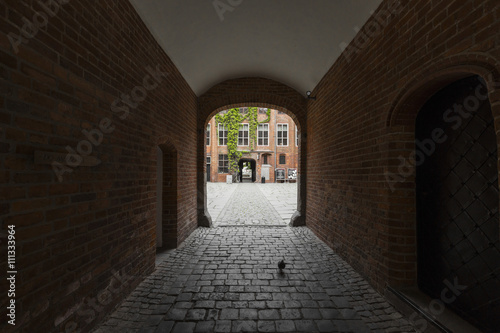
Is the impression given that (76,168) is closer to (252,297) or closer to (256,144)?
(252,297)

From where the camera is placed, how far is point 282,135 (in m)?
27.8

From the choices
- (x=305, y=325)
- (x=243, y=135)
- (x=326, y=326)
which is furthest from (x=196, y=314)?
(x=243, y=135)

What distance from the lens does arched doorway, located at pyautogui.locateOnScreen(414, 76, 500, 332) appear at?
2.00m

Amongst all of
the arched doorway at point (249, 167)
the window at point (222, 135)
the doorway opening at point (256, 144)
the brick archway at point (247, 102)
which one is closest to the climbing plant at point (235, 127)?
the doorway opening at point (256, 144)

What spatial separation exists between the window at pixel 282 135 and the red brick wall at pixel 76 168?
81.1 ft

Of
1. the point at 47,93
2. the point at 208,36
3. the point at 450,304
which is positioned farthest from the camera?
the point at 208,36

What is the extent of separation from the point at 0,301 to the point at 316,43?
474 centimetres

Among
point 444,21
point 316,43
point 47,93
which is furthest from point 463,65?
point 47,93

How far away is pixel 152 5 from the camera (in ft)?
9.96

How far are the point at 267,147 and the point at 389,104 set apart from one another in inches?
980

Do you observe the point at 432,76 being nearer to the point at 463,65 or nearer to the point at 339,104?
the point at 463,65

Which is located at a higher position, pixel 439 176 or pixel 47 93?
pixel 47 93

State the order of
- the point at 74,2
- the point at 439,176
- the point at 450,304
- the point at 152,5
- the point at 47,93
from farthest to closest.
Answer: the point at 152,5 < the point at 439,176 < the point at 450,304 < the point at 74,2 < the point at 47,93

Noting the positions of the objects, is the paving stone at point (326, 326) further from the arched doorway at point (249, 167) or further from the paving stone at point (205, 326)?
the arched doorway at point (249, 167)
